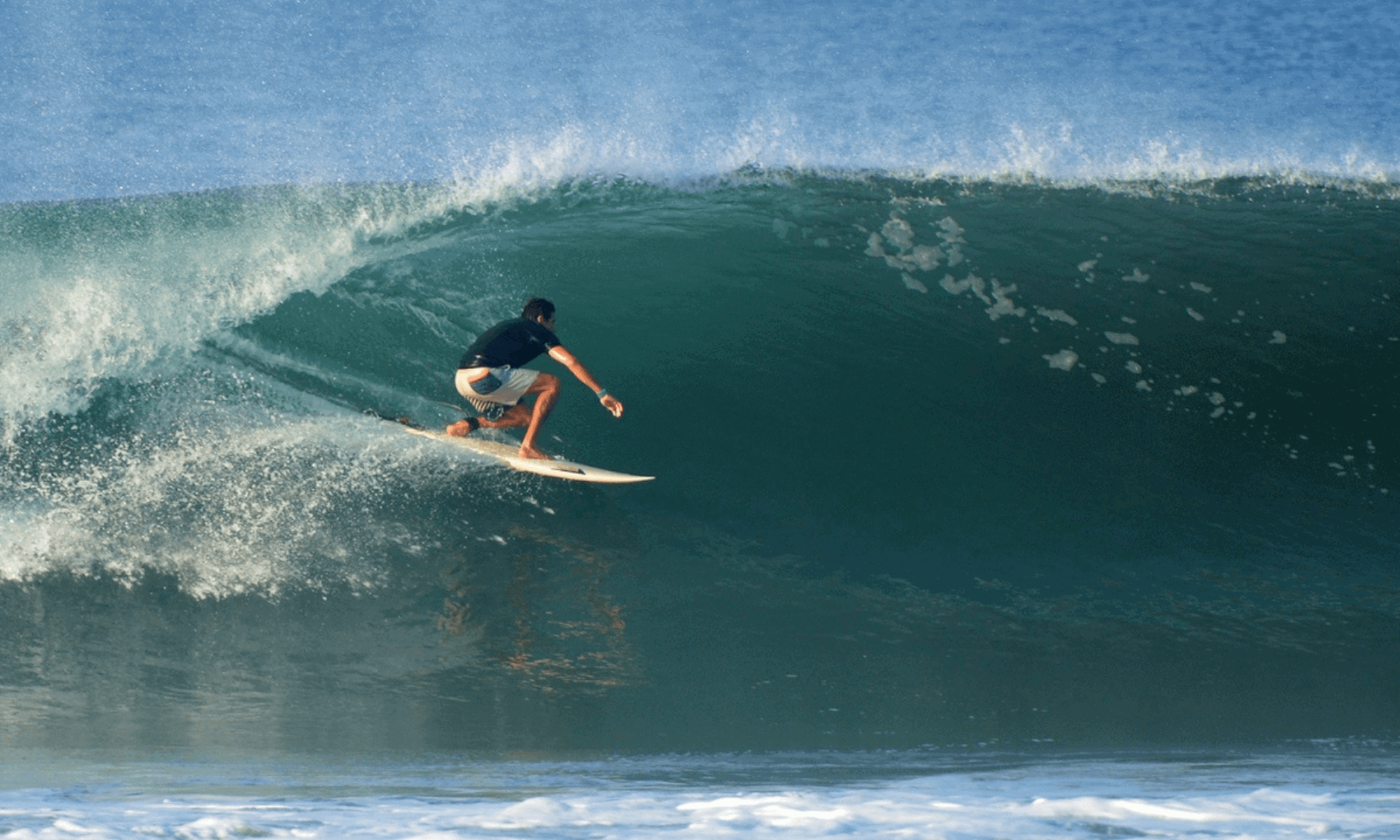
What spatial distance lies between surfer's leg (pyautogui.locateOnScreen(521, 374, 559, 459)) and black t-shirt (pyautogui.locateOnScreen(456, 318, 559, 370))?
219mm

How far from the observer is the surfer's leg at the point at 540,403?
17.8 ft

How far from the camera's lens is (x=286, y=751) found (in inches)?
167

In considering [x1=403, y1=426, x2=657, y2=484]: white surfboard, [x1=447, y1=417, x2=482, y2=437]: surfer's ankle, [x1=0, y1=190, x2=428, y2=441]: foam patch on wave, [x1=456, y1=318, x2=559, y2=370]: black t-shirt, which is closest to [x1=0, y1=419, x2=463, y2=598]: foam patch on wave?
[x1=403, y1=426, x2=657, y2=484]: white surfboard

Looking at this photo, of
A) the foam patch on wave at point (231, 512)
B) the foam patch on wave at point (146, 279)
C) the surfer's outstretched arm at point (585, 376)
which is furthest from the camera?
the foam patch on wave at point (146, 279)

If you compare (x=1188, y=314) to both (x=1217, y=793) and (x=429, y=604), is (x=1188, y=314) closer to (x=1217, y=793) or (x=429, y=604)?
(x=1217, y=793)

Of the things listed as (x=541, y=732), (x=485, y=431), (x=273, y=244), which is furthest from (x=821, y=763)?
(x=273, y=244)

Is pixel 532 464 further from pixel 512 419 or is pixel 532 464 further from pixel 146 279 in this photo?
pixel 146 279

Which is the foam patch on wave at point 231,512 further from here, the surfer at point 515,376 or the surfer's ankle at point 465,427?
the surfer at point 515,376

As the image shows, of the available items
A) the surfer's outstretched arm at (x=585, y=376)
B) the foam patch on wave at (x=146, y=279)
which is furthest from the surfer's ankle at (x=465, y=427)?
the foam patch on wave at (x=146, y=279)

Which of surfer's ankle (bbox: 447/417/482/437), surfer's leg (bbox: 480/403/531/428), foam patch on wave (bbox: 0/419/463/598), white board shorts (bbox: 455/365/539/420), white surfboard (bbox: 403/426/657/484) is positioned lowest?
foam patch on wave (bbox: 0/419/463/598)

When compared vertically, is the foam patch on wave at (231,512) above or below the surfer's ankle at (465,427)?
below

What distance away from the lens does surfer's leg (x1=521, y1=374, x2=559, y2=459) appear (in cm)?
543

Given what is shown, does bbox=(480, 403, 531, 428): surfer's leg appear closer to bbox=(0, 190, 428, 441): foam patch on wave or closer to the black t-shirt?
the black t-shirt

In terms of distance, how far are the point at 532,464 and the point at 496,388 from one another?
0.46m
